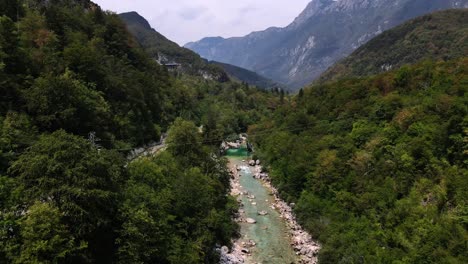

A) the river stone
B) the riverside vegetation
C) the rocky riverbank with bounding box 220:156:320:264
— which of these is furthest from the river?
the riverside vegetation

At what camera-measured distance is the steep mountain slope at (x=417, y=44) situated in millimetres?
144125

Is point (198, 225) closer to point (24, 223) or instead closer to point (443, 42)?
point (24, 223)

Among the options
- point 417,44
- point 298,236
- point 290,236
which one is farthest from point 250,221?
point 417,44

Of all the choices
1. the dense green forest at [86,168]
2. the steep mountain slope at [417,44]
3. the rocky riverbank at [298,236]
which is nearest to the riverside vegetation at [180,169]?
the dense green forest at [86,168]

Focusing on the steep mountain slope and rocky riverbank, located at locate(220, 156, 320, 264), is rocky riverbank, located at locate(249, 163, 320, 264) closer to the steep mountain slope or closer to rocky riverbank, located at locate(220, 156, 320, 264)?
rocky riverbank, located at locate(220, 156, 320, 264)

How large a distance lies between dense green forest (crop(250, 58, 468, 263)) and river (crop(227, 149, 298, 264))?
2762 mm

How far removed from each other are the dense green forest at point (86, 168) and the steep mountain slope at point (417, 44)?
123m

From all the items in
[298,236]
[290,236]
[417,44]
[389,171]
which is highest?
[417,44]

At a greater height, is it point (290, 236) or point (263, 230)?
point (290, 236)

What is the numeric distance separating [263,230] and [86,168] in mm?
23893

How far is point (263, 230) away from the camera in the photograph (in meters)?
39.0

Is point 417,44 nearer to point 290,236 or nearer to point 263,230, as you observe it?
point 263,230

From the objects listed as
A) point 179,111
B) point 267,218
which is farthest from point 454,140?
point 179,111

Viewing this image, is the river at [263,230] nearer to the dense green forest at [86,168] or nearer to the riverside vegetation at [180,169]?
the riverside vegetation at [180,169]
